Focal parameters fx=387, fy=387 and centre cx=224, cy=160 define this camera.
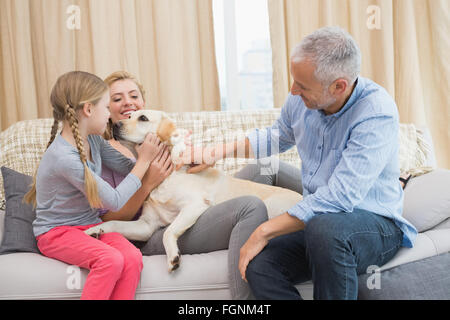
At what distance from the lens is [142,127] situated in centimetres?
172

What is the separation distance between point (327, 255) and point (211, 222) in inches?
21.1

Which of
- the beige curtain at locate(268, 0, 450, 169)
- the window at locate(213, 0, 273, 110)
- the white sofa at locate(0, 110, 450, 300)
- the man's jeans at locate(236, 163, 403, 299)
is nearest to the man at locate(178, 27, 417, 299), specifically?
the man's jeans at locate(236, 163, 403, 299)

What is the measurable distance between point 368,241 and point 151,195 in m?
0.93

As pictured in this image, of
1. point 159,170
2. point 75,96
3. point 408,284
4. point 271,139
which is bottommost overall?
point 408,284

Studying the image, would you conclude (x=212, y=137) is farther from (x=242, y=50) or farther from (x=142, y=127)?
(x=242, y=50)

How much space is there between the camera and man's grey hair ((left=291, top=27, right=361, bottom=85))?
4.07 ft

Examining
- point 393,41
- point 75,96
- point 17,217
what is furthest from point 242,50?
point 17,217

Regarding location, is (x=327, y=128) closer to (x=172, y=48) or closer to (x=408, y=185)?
(x=408, y=185)

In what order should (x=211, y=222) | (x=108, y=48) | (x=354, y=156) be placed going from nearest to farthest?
(x=354, y=156), (x=211, y=222), (x=108, y=48)

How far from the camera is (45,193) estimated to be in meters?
1.49

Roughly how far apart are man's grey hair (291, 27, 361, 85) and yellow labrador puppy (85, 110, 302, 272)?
713 millimetres

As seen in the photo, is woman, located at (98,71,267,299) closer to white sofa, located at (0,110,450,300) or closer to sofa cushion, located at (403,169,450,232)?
white sofa, located at (0,110,450,300)

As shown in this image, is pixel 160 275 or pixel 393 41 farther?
pixel 393 41
